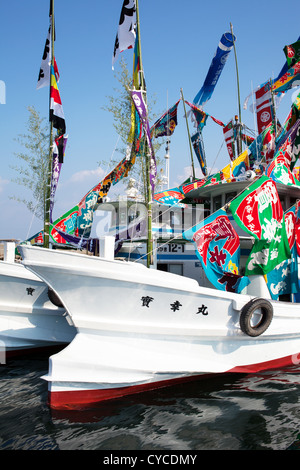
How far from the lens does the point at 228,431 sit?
19.3 ft

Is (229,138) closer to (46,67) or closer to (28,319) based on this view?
(46,67)

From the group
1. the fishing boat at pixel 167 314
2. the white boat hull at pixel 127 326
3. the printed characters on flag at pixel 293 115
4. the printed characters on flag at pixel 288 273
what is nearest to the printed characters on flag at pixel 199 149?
the printed characters on flag at pixel 293 115

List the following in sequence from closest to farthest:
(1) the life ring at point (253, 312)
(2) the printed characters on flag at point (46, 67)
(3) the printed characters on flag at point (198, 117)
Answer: (1) the life ring at point (253, 312), (2) the printed characters on flag at point (46, 67), (3) the printed characters on flag at point (198, 117)

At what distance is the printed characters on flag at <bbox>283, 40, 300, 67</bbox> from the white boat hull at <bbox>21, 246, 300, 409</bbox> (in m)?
7.67

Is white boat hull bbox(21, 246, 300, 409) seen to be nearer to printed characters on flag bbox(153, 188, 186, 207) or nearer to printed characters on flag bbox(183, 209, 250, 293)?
printed characters on flag bbox(183, 209, 250, 293)

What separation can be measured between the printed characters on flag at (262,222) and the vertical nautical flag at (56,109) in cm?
795

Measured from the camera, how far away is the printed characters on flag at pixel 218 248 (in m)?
7.83

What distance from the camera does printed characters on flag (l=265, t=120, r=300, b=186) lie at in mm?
9188

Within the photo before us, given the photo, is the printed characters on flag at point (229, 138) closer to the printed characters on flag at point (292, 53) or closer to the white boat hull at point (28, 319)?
the printed characters on flag at point (292, 53)

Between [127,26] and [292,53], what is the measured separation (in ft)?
16.2

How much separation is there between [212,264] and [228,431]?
3263 mm

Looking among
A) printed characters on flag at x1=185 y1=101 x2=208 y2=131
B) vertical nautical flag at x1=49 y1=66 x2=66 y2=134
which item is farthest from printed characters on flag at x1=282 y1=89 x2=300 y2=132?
printed characters on flag at x1=185 y1=101 x2=208 y2=131
